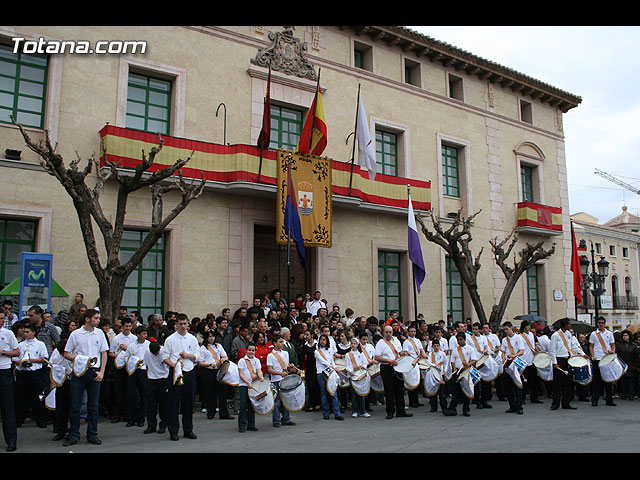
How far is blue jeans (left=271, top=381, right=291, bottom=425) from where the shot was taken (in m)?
10.0

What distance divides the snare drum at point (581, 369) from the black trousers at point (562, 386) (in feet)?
0.42

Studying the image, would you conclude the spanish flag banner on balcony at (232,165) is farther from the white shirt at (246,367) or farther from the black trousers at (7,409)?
the black trousers at (7,409)

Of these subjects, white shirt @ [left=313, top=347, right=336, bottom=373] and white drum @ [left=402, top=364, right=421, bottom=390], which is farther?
white drum @ [left=402, top=364, right=421, bottom=390]

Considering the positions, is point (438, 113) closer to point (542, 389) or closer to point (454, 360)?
point (542, 389)

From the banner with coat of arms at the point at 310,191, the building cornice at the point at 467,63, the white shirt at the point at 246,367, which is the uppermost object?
the building cornice at the point at 467,63

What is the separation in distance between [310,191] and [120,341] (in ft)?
29.3

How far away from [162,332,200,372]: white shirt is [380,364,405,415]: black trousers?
3.98m

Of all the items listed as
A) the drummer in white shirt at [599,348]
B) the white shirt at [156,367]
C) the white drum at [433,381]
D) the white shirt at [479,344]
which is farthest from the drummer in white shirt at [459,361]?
the white shirt at [156,367]

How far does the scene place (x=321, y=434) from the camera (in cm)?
916

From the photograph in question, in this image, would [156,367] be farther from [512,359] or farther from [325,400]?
[512,359]

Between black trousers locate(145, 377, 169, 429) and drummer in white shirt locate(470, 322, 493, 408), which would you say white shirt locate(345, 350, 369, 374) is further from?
black trousers locate(145, 377, 169, 429)

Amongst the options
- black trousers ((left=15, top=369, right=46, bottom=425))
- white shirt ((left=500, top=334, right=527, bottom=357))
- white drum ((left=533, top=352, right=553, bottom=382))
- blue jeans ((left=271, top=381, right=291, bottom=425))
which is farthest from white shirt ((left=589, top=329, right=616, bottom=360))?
black trousers ((left=15, top=369, right=46, bottom=425))

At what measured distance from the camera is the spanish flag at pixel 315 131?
1719 cm

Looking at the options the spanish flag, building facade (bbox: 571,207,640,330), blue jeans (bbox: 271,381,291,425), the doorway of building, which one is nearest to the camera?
blue jeans (bbox: 271,381,291,425)
